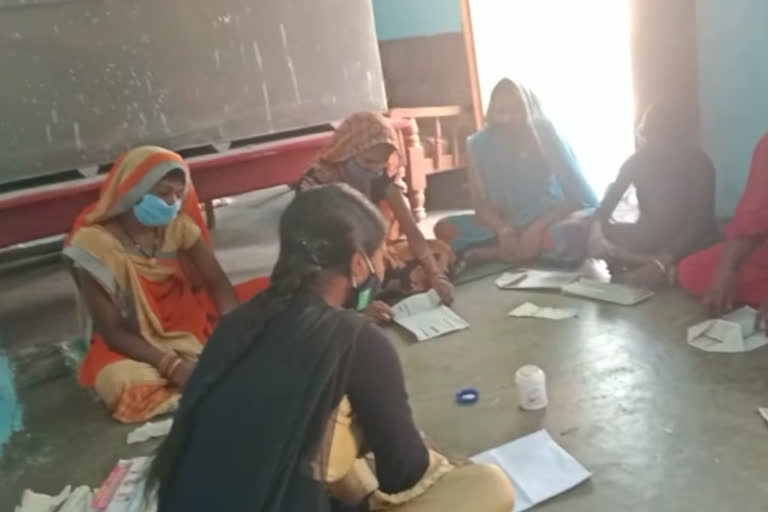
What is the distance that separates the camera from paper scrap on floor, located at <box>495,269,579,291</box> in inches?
146

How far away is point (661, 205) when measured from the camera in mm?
3672

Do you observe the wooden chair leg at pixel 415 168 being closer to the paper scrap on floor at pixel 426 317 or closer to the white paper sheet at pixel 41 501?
the paper scrap on floor at pixel 426 317

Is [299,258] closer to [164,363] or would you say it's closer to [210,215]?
[164,363]

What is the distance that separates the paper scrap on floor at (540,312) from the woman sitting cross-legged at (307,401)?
1663 mm

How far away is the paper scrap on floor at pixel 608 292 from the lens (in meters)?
3.42

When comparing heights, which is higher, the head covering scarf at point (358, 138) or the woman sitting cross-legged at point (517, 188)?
the head covering scarf at point (358, 138)

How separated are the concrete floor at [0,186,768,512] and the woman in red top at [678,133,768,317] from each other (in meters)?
0.16

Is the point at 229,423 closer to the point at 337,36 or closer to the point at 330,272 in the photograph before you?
the point at 330,272

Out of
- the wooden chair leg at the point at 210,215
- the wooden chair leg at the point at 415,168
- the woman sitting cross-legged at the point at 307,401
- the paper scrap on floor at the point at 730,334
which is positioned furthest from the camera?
the wooden chair leg at the point at 210,215

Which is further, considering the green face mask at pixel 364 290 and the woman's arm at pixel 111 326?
the woman's arm at pixel 111 326

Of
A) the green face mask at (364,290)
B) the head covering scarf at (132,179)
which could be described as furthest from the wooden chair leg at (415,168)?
the green face mask at (364,290)

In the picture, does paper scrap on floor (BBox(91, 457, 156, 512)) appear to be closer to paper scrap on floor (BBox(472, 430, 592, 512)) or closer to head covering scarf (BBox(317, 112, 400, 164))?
paper scrap on floor (BBox(472, 430, 592, 512))

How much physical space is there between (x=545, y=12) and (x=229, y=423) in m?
4.21

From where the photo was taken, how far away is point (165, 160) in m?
3.11
